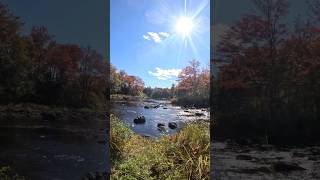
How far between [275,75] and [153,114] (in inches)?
108

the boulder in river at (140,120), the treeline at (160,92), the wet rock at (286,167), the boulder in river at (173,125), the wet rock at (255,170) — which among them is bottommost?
the wet rock at (255,170)

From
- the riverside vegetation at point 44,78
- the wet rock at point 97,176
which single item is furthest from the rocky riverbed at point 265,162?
the riverside vegetation at point 44,78

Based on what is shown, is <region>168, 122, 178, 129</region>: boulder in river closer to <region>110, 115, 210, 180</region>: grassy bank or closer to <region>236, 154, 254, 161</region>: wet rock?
<region>110, 115, 210, 180</region>: grassy bank

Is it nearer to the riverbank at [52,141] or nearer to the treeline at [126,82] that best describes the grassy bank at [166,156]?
the riverbank at [52,141]

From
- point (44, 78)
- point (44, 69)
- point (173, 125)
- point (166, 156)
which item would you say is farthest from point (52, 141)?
point (173, 125)

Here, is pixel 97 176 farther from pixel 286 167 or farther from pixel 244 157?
pixel 286 167

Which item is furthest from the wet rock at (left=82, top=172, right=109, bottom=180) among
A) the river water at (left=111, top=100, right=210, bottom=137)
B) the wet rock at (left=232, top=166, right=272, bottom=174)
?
the wet rock at (left=232, top=166, right=272, bottom=174)

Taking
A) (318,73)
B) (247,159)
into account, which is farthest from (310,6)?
(247,159)

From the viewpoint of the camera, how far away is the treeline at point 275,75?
6.02 m

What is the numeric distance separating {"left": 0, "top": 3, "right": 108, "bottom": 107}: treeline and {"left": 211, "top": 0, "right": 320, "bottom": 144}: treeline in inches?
80.1

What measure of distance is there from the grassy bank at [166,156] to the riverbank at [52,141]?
0.43 meters

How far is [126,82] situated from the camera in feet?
27.5

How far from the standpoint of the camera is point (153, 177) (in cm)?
630

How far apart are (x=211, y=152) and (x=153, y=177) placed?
90 centimetres
